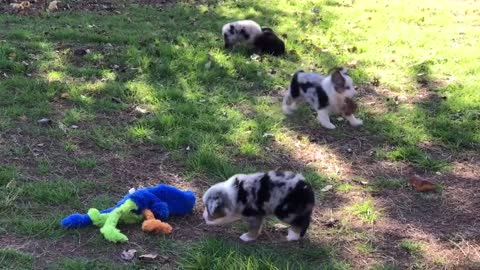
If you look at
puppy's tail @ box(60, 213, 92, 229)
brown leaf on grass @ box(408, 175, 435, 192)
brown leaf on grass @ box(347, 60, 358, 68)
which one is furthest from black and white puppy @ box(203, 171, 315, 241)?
brown leaf on grass @ box(347, 60, 358, 68)

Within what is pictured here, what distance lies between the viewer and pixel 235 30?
8508 mm

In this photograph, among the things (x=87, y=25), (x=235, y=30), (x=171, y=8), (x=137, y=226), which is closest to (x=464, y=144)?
(x=137, y=226)

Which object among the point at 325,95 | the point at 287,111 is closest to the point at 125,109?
the point at 287,111

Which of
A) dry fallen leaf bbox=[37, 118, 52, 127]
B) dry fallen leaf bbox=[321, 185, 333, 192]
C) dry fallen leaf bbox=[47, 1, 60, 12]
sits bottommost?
dry fallen leaf bbox=[47, 1, 60, 12]

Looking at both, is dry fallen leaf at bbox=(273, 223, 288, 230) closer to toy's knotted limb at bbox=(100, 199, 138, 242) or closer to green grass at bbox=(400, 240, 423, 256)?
green grass at bbox=(400, 240, 423, 256)

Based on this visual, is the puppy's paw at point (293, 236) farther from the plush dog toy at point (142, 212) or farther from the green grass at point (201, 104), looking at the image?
the plush dog toy at point (142, 212)

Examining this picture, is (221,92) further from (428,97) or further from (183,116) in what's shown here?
(428,97)

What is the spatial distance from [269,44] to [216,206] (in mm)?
4635

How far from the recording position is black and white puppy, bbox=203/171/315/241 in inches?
157

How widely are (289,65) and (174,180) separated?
3.55 meters

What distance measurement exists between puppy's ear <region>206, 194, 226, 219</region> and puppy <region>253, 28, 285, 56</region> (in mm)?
4550

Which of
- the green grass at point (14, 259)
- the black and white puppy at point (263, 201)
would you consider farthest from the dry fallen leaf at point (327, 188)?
the green grass at point (14, 259)

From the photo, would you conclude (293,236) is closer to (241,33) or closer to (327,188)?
(327,188)

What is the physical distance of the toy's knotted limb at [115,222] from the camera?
4.02m
